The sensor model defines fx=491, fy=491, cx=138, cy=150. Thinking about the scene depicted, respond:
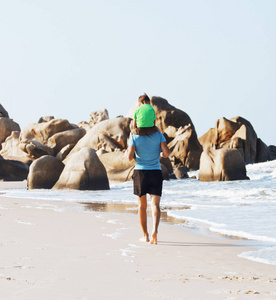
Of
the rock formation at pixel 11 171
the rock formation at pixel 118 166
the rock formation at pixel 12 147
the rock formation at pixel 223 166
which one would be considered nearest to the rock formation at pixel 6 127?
the rock formation at pixel 12 147

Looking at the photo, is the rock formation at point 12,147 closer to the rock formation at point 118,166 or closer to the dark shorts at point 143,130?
the rock formation at point 118,166

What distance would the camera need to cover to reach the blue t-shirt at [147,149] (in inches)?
229

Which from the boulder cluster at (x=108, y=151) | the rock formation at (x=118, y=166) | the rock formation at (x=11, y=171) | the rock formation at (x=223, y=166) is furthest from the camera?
the rock formation at (x=11, y=171)

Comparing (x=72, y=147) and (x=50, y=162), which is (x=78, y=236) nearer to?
(x=50, y=162)

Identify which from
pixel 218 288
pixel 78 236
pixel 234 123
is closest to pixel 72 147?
pixel 234 123

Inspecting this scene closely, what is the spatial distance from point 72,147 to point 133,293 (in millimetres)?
31973

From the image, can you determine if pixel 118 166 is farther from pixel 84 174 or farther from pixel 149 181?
pixel 149 181

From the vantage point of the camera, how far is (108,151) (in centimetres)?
2786

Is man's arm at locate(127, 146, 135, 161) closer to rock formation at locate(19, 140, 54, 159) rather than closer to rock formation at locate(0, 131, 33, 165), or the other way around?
rock formation at locate(19, 140, 54, 159)

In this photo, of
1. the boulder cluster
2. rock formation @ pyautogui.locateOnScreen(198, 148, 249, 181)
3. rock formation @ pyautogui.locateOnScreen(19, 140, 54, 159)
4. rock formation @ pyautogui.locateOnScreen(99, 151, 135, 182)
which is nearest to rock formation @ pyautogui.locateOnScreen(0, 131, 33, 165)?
the boulder cluster

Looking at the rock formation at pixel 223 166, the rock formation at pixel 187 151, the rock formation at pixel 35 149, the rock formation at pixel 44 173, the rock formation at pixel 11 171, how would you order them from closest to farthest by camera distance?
the rock formation at pixel 44 173
the rock formation at pixel 223 166
the rock formation at pixel 11 171
the rock formation at pixel 187 151
the rock formation at pixel 35 149

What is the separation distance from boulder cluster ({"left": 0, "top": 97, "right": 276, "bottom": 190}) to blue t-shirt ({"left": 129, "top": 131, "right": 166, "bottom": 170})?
1137cm

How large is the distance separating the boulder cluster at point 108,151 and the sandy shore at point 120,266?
36.1 feet

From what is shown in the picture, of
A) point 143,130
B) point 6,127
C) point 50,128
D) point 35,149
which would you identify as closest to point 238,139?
point 50,128
